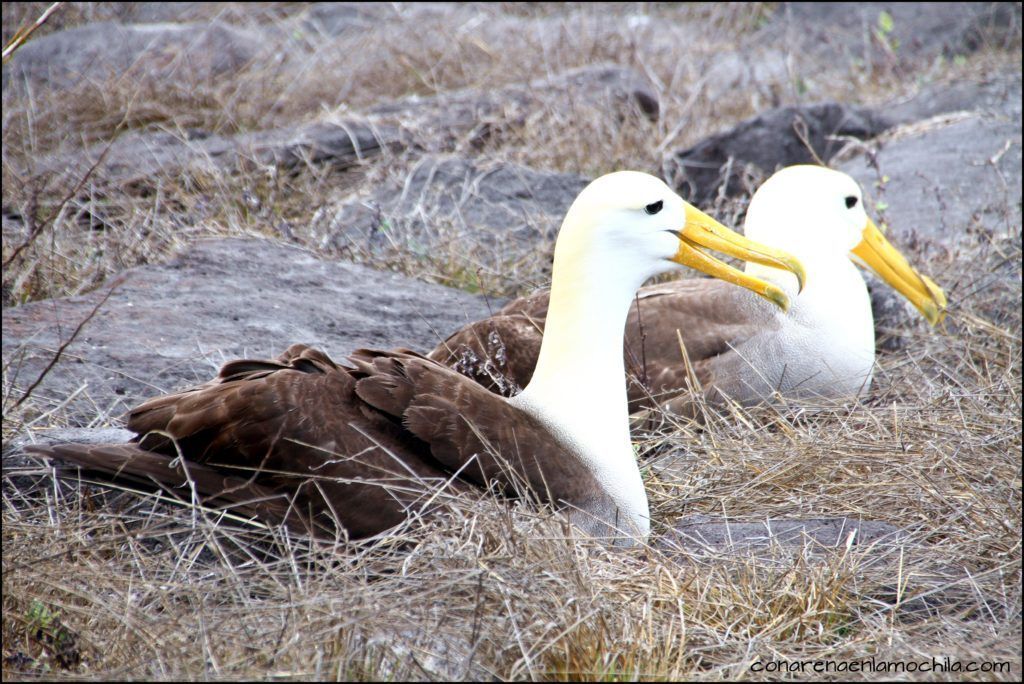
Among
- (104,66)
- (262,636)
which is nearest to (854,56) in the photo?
(104,66)

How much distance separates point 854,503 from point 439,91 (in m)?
5.46

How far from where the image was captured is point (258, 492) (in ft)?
8.94

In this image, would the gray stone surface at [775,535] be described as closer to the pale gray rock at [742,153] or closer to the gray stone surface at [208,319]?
the gray stone surface at [208,319]

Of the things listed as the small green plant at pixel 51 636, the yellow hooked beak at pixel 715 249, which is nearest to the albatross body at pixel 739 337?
the yellow hooked beak at pixel 715 249

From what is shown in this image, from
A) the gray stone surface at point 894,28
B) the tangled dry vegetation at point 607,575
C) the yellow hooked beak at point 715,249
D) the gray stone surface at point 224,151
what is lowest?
the gray stone surface at point 894,28

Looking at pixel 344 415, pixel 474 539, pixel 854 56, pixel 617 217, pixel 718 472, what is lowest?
pixel 854 56

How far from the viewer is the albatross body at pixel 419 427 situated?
107 inches

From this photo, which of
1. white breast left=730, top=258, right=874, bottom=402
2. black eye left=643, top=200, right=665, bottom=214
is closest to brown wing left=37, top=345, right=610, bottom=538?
black eye left=643, top=200, right=665, bottom=214

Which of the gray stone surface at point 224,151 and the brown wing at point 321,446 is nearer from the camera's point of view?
the brown wing at point 321,446

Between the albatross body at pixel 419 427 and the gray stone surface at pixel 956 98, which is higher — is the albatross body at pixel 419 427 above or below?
above

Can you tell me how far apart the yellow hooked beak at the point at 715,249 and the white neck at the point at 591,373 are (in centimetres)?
25

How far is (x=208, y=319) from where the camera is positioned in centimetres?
413

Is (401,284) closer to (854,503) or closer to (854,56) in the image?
(854,503)

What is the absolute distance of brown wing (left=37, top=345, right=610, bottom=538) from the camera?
271cm
